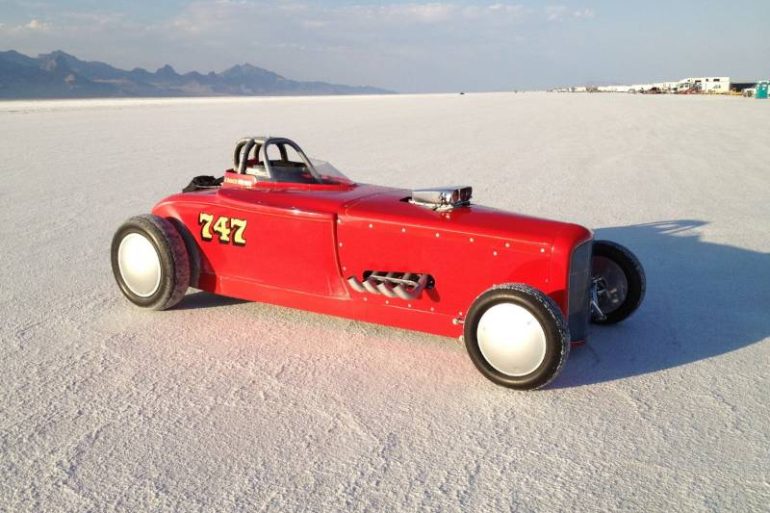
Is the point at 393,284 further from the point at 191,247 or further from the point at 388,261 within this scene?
the point at 191,247

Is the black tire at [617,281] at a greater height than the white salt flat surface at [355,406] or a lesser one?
greater

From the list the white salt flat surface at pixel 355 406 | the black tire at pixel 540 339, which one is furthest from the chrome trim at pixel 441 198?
the white salt flat surface at pixel 355 406

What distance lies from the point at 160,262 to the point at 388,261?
1714 millimetres

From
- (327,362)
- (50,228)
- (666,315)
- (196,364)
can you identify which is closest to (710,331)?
(666,315)

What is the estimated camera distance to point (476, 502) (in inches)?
104

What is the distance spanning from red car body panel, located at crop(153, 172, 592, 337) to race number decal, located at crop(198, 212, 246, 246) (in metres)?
0.03

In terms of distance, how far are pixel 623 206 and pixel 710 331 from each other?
15.5 ft

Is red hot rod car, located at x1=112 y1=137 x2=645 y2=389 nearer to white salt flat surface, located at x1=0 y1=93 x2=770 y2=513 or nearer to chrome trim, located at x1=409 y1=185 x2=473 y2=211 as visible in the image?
chrome trim, located at x1=409 y1=185 x2=473 y2=211

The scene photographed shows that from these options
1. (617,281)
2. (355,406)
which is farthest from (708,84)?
(355,406)

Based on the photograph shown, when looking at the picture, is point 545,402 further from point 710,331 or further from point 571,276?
point 710,331

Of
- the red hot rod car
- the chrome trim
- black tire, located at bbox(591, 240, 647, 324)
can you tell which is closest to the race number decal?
the red hot rod car

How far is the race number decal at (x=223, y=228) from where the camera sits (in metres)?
4.52

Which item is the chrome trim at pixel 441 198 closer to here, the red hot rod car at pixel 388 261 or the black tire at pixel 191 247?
the red hot rod car at pixel 388 261

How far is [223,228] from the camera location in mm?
4590
